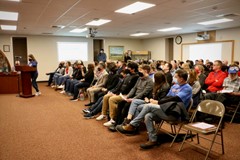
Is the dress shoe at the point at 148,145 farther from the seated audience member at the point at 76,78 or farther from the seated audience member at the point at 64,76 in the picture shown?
the seated audience member at the point at 64,76

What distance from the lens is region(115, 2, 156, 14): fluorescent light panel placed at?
15.2ft

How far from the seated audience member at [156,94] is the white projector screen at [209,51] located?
7.20 meters

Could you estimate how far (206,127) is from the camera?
2.37m

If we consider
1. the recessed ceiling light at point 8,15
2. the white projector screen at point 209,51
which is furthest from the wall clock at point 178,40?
the recessed ceiling light at point 8,15

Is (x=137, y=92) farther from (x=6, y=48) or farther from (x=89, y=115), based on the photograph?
(x=6, y=48)

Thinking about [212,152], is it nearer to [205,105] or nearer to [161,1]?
[205,105]

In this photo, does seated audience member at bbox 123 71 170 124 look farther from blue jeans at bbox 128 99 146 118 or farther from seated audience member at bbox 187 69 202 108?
seated audience member at bbox 187 69 202 108

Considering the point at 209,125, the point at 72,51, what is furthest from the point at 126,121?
the point at 72,51

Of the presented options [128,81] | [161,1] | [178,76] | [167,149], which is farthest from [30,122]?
[161,1]

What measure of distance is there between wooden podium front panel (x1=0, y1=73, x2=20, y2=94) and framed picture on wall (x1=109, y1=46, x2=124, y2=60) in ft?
21.1

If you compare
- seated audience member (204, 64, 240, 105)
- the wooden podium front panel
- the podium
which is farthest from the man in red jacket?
the wooden podium front panel

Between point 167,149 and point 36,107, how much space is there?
3.74 metres

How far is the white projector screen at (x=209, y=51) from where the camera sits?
889 centimetres

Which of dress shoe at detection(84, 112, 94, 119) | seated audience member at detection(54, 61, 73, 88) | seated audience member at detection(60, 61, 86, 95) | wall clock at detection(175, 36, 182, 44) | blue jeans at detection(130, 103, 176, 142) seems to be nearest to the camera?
blue jeans at detection(130, 103, 176, 142)
